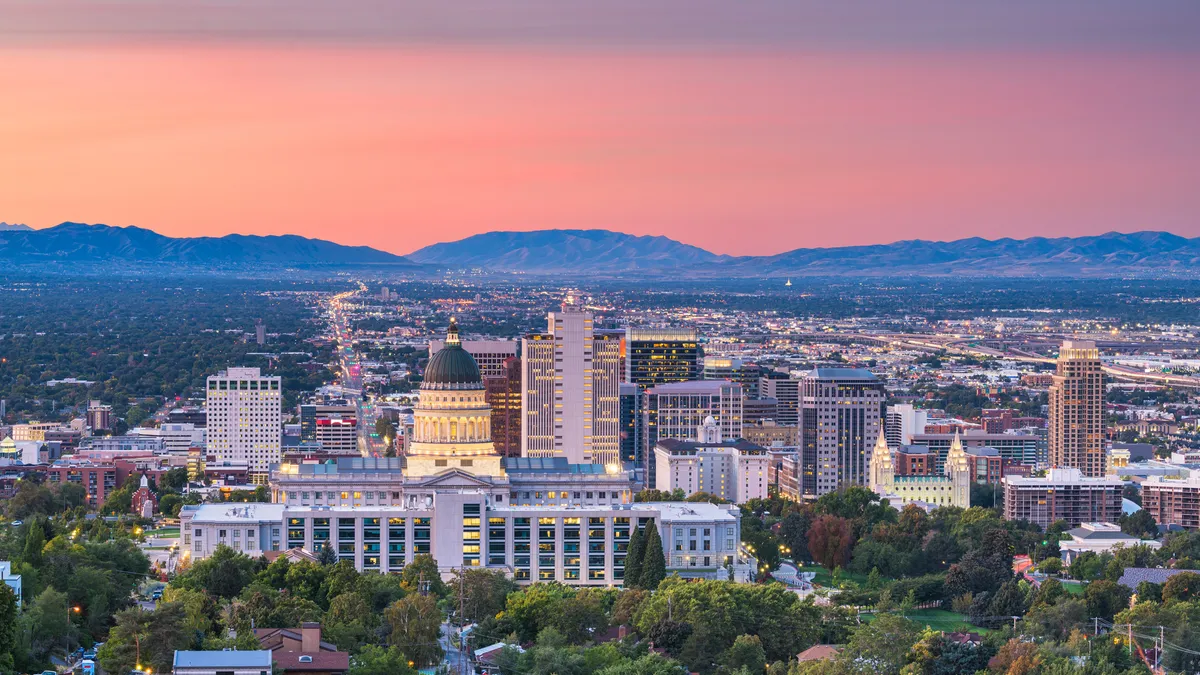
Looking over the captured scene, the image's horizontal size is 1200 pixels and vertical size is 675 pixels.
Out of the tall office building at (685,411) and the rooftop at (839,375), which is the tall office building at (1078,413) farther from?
the tall office building at (685,411)

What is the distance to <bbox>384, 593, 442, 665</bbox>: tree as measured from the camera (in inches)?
3302

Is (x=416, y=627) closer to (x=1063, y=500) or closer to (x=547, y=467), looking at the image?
(x=547, y=467)

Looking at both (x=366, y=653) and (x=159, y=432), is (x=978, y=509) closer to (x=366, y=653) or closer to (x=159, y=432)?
(x=366, y=653)

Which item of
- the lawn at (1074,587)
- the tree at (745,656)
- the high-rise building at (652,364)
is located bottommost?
the lawn at (1074,587)

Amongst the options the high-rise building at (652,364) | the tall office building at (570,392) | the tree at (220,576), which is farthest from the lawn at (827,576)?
the high-rise building at (652,364)

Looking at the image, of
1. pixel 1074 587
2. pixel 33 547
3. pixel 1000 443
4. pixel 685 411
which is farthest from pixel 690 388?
pixel 33 547

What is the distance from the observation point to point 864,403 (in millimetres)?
176125

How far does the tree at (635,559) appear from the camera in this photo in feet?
354

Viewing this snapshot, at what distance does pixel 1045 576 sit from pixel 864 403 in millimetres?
59007

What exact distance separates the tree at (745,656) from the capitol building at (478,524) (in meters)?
25.2

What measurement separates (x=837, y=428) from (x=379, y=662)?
99.1 metres

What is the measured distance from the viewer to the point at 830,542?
407 feet

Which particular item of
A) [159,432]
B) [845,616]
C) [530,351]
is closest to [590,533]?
[845,616]

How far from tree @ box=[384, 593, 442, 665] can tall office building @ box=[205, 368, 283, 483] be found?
95.5m
